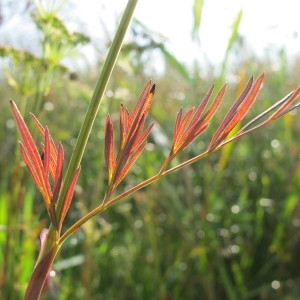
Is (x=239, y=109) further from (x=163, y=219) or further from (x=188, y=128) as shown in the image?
(x=163, y=219)

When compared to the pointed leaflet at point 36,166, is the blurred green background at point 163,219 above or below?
below

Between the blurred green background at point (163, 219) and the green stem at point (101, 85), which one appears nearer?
the green stem at point (101, 85)

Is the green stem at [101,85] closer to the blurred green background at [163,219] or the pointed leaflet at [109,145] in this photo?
the pointed leaflet at [109,145]

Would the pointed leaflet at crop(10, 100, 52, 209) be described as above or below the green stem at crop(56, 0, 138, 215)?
below

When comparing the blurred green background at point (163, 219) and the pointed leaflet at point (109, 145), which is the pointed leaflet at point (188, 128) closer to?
the pointed leaflet at point (109, 145)

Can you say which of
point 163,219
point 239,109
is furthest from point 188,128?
point 163,219

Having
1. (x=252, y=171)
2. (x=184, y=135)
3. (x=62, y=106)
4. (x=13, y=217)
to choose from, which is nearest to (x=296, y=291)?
(x=252, y=171)

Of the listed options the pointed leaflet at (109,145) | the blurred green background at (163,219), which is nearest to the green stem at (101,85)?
the pointed leaflet at (109,145)

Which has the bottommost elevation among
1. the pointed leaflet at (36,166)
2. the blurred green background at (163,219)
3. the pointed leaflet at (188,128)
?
the blurred green background at (163,219)

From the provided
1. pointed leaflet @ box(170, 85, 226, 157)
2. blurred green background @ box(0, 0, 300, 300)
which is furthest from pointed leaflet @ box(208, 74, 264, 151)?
blurred green background @ box(0, 0, 300, 300)

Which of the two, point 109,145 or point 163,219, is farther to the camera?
point 163,219

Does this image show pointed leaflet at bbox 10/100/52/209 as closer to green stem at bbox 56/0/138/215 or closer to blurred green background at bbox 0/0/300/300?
green stem at bbox 56/0/138/215
